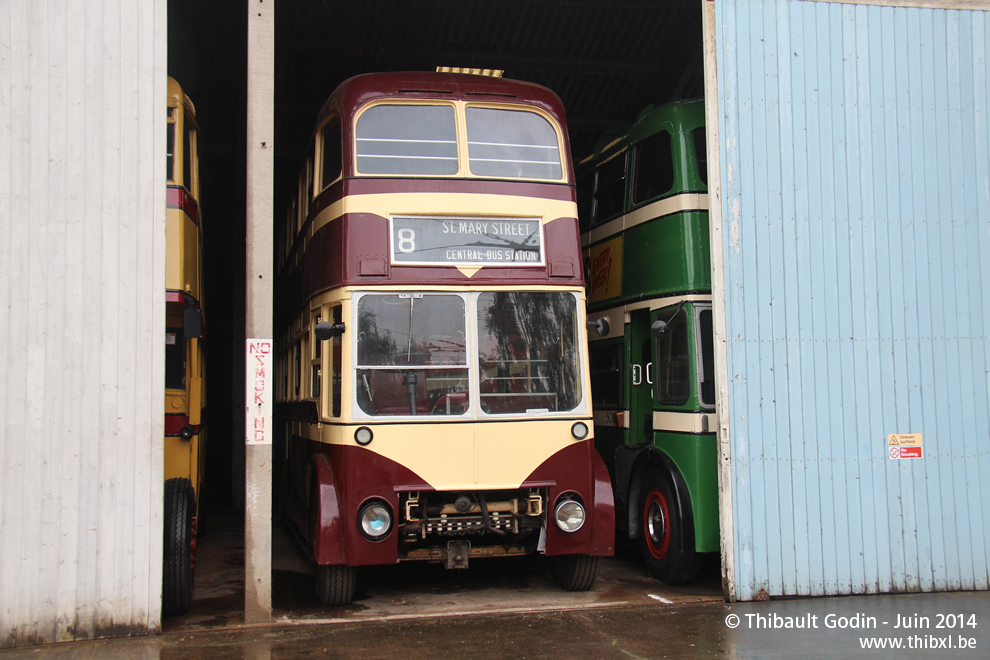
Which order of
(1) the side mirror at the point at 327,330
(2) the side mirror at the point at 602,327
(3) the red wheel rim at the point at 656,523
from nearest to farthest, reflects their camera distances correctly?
1. (1) the side mirror at the point at 327,330
2. (2) the side mirror at the point at 602,327
3. (3) the red wheel rim at the point at 656,523

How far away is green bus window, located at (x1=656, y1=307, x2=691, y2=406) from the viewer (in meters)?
7.75

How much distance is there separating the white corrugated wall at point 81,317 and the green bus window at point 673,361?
4.36m

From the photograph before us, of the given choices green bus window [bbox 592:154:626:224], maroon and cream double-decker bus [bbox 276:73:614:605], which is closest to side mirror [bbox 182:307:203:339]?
maroon and cream double-decker bus [bbox 276:73:614:605]

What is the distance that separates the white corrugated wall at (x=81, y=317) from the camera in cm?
594

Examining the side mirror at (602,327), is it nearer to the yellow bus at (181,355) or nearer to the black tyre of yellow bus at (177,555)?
the yellow bus at (181,355)

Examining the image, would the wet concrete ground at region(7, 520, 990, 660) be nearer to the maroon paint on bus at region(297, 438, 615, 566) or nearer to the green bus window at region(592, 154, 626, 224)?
the maroon paint on bus at region(297, 438, 615, 566)

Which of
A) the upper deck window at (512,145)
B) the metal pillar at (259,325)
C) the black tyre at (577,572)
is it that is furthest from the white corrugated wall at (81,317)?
the black tyre at (577,572)

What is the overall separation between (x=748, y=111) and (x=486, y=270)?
269 cm

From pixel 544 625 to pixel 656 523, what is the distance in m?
2.15

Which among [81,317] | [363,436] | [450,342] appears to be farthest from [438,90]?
[81,317]

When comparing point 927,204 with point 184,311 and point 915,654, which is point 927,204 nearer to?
point 915,654

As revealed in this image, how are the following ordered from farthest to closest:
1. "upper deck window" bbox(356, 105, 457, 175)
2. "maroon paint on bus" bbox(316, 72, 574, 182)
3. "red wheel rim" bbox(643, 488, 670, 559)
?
1. "red wheel rim" bbox(643, 488, 670, 559)
2. "maroon paint on bus" bbox(316, 72, 574, 182)
3. "upper deck window" bbox(356, 105, 457, 175)

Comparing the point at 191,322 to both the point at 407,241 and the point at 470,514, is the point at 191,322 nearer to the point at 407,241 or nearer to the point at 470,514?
the point at 407,241

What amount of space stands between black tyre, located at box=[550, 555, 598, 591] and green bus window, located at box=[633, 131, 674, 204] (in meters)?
3.43
